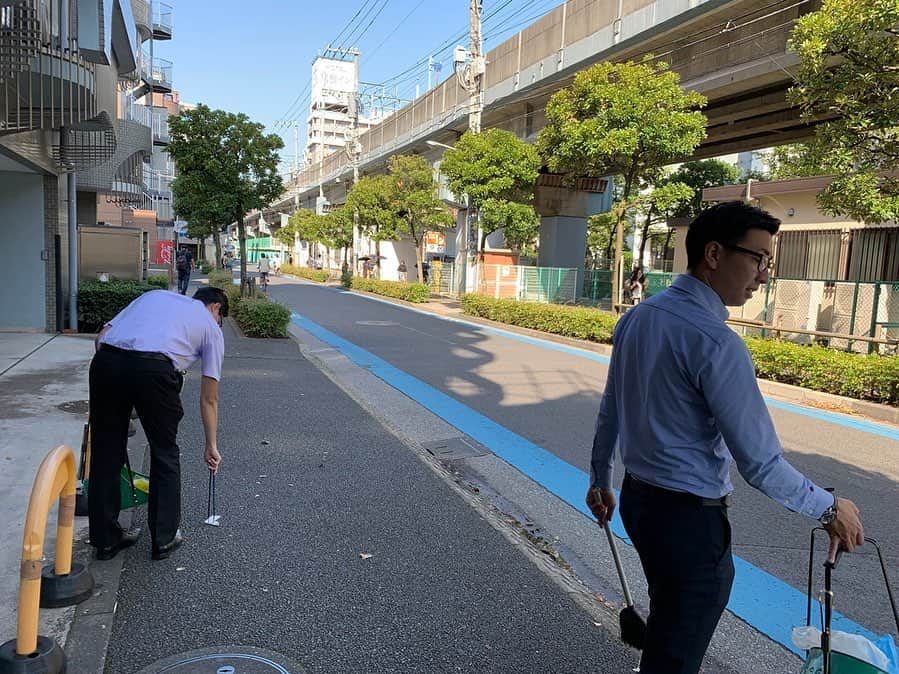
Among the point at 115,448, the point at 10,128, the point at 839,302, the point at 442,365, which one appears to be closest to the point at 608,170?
→ the point at 839,302

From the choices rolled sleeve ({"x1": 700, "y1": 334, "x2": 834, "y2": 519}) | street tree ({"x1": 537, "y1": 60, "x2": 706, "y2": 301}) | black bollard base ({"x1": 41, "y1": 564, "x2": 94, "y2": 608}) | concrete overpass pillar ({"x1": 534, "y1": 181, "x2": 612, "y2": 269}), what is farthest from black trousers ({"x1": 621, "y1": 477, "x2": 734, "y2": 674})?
concrete overpass pillar ({"x1": 534, "y1": 181, "x2": 612, "y2": 269})

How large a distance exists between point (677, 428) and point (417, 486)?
11.6ft

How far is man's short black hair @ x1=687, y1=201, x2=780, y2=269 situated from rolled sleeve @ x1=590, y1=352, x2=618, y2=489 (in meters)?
0.49

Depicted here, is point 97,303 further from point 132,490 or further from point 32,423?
point 132,490

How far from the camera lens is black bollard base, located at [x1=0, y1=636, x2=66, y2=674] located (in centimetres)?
244

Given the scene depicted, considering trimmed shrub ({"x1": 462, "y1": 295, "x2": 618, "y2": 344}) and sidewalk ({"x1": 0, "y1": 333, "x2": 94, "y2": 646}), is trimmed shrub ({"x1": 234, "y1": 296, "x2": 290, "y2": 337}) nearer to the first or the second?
sidewalk ({"x1": 0, "y1": 333, "x2": 94, "y2": 646})

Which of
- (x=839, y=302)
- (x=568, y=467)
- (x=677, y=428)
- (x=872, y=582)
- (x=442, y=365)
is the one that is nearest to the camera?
(x=677, y=428)

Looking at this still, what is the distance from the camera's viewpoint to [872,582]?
3.98 m

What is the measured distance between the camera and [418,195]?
28328 millimetres

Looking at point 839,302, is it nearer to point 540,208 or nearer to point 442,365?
point 442,365

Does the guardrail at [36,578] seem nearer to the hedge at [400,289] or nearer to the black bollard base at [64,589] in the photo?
the black bollard base at [64,589]

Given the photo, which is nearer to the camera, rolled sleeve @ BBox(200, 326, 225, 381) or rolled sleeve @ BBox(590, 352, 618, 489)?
rolled sleeve @ BBox(590, 352, 618, 489)

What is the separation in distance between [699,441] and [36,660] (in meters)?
2.49

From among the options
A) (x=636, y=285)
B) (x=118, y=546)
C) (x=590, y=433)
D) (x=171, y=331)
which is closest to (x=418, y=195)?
(x=636, y=285)
